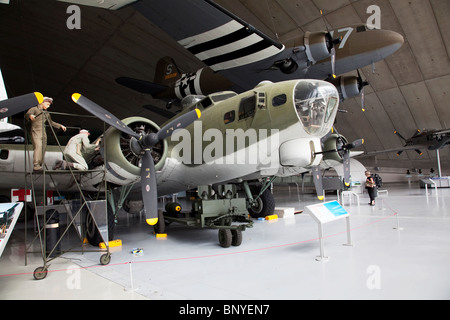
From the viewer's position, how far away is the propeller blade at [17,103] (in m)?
3.59

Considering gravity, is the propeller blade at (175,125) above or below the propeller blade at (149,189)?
above

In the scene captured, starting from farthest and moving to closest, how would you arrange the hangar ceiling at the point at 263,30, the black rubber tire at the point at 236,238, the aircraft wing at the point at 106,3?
the hangar ceiling at the point at 263,30 → the aircraft wing at the point at 106,3 → the black rubber tire at the point at 236,238

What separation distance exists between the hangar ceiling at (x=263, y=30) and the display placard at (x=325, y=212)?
35.7 ft

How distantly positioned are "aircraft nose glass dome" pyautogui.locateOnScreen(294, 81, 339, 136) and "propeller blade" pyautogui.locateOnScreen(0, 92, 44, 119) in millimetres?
3860

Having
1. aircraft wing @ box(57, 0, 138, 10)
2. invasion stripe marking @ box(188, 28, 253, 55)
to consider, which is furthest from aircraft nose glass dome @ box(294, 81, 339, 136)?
aircraft wing @ box(57, 0, 138, 10)

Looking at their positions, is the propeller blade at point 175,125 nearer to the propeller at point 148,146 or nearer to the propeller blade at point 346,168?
the propeller at point 148,146

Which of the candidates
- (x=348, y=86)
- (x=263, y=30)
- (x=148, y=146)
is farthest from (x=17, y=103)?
(x=263, y=30)

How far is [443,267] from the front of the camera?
356cm

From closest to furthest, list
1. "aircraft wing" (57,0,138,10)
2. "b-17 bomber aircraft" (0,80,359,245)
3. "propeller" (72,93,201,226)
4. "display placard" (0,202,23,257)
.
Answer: "display placard" (0,202,23,257) < "propeller" (72,93,201,226) < "b-17 bomber aircraft" (0,80,359,245) < "aircraft wing" (57,0,138,10)

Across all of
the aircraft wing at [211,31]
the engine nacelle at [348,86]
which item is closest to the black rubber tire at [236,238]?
the aircraft wing at [211,31]

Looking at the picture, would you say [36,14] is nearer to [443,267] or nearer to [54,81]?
[54,81]

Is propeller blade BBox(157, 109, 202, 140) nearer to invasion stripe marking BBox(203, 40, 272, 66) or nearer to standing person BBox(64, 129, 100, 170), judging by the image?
standing person BBox(64, 129, 100, 170)

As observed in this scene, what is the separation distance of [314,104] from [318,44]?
4915 mm

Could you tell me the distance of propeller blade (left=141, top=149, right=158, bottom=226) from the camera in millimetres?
4855
